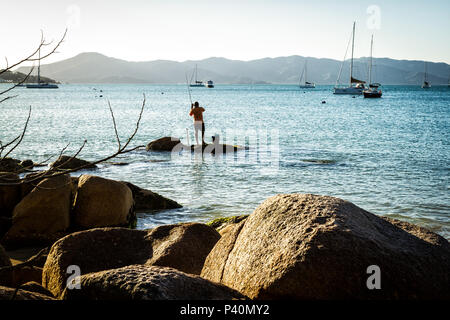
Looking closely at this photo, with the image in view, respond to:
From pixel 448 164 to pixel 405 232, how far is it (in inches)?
631

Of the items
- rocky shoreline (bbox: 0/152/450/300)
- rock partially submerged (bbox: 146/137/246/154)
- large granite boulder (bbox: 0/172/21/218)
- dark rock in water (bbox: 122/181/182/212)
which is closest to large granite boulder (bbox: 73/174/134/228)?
→ large granite boulder (bbox: 0/172/21/218)

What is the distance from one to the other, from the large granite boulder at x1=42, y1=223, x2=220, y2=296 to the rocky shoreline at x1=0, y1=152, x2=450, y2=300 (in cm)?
1

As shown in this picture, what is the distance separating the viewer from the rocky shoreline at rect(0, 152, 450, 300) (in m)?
3.29

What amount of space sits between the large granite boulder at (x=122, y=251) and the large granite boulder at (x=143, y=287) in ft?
4.62

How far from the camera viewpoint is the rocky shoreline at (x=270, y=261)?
10.8ft

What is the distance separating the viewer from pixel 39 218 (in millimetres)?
8156

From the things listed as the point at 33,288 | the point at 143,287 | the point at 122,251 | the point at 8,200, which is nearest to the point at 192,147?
the point at 8,200

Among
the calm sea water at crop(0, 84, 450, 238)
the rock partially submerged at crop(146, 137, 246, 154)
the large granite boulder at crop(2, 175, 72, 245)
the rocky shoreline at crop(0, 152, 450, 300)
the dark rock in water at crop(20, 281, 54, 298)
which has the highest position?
the rocky shoreline at crop(0, 152, 450, 300)

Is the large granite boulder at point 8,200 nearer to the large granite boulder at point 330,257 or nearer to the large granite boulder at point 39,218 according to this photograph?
the large granite boulder at point 39,218

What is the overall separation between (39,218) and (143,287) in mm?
5805

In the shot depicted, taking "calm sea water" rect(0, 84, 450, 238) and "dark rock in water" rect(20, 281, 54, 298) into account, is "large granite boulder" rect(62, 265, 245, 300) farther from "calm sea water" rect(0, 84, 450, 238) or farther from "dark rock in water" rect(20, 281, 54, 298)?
"calm sea water" rect(0, 84, 450, 238)

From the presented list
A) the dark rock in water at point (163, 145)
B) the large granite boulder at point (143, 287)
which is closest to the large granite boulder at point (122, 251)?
the large granite boulder at point (143, 287)
